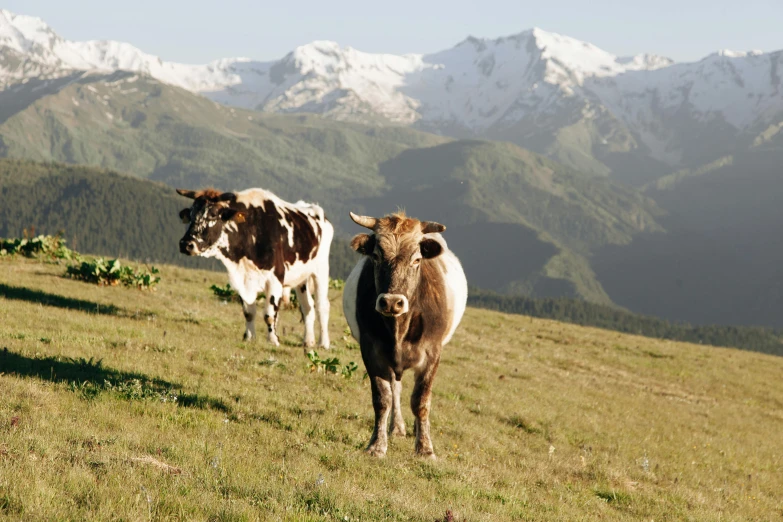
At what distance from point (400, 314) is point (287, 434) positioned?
3.07 metres

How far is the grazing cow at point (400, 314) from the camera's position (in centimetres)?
1137

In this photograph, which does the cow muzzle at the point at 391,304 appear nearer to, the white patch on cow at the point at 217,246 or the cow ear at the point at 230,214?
the white patch on cow at the point at 217,246

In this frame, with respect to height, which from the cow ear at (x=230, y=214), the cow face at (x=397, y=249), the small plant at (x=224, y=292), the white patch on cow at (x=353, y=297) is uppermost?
the cow ear at (x=230, y=214)

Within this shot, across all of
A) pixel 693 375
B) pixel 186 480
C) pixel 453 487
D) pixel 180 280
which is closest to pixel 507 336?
pixel 693 375

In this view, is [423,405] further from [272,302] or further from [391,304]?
[272,302]

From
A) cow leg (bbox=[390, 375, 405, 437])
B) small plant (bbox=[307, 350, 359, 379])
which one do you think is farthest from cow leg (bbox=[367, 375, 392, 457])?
small plant (bbox=[307, 350, 359, 379])

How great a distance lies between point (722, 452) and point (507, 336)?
1676 cm

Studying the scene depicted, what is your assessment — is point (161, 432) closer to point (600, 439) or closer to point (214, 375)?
point (214, 375)

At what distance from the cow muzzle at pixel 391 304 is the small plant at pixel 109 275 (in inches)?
741

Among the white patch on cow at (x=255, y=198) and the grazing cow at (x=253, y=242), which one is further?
the white patch on cow at (x=255, y=198)

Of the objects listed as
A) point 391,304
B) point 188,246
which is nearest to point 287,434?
point 391,304

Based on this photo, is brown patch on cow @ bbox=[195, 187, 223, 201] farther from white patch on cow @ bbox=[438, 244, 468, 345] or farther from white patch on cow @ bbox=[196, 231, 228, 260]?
white patch on cow @ bbox=[438, 244, 468, 345]

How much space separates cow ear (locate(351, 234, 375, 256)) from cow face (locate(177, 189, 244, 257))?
319 inches

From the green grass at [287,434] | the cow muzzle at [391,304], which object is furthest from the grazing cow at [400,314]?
the green grass at [287,434]
